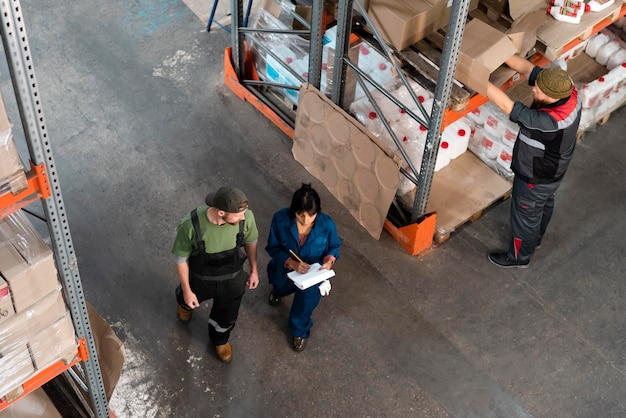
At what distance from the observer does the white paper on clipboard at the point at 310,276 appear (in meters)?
5.65

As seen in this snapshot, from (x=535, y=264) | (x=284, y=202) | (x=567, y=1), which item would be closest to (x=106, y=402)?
(x=284, y=202)

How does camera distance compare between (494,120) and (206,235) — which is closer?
(206,235)

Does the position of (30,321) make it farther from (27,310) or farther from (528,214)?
(528,214)

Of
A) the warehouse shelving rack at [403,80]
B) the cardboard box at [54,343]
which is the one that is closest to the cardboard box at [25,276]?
the cardboard box at [54,343]

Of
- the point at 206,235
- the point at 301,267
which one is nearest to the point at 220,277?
the point at 206,235

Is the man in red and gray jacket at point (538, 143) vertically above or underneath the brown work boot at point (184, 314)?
above

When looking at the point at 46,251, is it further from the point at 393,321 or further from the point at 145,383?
the point at 393,321

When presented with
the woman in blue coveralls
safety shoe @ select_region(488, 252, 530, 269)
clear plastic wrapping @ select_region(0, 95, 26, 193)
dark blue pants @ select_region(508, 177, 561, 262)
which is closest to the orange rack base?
safety shoe @ select_region(488, 252, 530, 269)

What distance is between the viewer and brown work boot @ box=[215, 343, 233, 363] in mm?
6176

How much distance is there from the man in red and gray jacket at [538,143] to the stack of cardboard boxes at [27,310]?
3.44 meters

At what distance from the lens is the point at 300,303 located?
19.9 feet

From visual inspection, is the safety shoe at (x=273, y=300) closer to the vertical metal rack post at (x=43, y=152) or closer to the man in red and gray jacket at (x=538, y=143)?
the vertical metal rack post at (x=43, y=152)

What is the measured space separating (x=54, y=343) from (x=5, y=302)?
0.54 meters

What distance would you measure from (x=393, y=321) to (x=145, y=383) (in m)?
2.08
